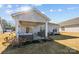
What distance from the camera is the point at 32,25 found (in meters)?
9.30

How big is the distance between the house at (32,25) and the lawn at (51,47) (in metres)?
0.44

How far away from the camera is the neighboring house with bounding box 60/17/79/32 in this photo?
9.49 metres

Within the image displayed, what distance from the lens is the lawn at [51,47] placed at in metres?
8.03

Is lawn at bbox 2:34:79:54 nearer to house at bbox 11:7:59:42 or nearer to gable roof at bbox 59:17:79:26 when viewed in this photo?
house at bbox 11:7:59:42

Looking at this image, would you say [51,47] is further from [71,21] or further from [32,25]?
[71,21]

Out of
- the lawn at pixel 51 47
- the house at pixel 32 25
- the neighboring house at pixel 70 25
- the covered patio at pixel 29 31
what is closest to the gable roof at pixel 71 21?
the neighboring house at pixel 70 25

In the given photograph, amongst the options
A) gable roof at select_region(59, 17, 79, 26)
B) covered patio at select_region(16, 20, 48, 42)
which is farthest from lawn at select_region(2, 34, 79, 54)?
gable roof at select_region(59, 17, 79, 26)

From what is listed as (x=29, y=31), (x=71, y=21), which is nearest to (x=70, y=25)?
(x=71, y=21)

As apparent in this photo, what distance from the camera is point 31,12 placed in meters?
9.20

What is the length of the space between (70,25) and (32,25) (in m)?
2.52
